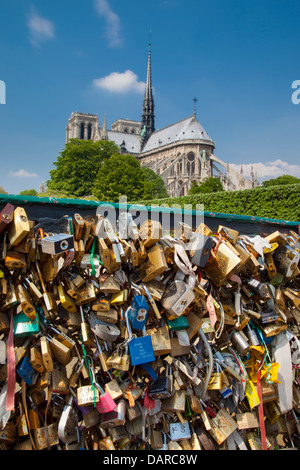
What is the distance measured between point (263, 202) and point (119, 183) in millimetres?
29118

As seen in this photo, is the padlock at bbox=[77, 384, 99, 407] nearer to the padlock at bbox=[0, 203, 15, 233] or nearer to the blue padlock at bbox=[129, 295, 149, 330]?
the blue padlock at bbox=[129, 295, 149, 330]

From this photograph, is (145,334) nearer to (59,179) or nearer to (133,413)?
(133,413)

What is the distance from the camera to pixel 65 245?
204 centimetres

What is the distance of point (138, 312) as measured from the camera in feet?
7.23

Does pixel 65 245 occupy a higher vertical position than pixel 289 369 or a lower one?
higher

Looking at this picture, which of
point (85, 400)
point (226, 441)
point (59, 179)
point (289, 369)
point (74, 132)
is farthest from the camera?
point (74, 132)

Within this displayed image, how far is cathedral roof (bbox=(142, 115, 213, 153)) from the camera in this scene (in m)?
85.8

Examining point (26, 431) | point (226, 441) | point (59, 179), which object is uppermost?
point (59, 179)

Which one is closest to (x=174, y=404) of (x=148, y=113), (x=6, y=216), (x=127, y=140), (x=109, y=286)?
(x=109, y=286)

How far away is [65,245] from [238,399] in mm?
1859

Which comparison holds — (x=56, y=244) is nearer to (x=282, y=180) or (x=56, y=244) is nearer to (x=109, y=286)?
(x=109, y=286)

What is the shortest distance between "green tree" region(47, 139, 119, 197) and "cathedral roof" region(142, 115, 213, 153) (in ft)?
113

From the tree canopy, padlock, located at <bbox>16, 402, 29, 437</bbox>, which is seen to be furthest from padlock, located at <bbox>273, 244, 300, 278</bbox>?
the tree canopy

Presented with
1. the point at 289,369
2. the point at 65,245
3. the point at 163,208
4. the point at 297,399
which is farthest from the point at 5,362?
the point at 297,399
